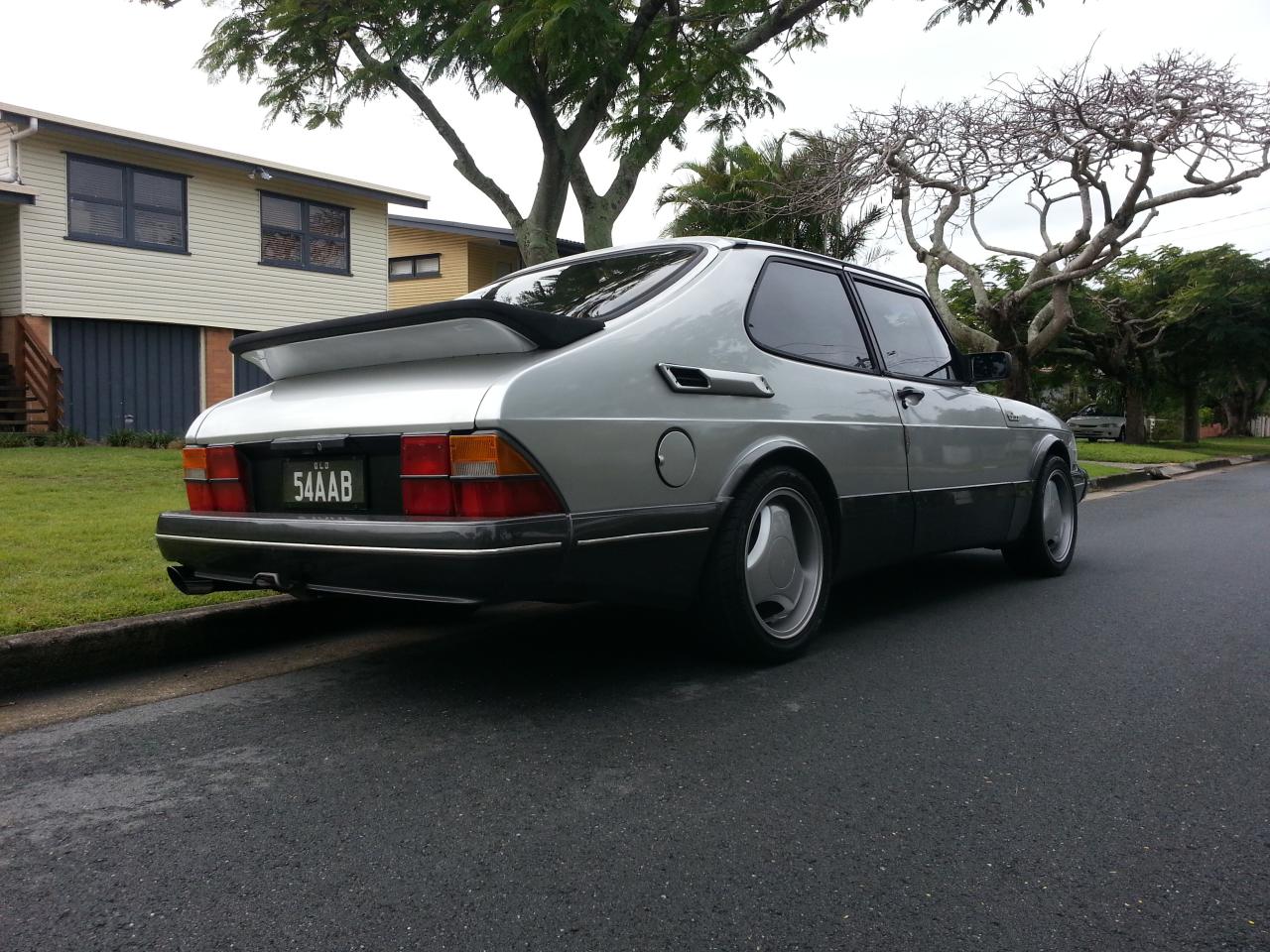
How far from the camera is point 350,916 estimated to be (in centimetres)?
→ 200

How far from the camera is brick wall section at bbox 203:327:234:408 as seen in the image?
18.2 metres

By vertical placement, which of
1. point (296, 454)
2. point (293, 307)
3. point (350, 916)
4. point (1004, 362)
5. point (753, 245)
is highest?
point (293, 307)

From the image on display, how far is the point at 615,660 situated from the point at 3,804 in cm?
203

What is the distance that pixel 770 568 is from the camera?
3.80 metres

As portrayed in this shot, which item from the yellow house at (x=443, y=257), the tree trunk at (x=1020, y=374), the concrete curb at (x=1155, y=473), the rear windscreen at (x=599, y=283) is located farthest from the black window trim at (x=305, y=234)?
the rear windscreen at (x=599, y=283)

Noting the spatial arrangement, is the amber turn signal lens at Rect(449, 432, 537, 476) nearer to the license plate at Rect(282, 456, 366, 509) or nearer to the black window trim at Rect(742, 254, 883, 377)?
the license plate at Rect(282, 456, 366, 509)

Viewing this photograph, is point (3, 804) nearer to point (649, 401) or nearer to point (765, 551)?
point (649, 401)

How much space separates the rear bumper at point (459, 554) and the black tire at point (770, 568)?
13 cm

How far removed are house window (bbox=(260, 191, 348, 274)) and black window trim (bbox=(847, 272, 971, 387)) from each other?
16.3 meters

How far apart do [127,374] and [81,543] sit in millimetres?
12805

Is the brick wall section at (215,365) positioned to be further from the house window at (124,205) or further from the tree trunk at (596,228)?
the tree trunk at (596,228)

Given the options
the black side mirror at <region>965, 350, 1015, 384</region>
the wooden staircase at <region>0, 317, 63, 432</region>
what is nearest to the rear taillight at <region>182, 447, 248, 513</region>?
the black side mirror at <region>965, 350, 1015, 384</region>

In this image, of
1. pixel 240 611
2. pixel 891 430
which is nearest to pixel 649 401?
pixel 891 430

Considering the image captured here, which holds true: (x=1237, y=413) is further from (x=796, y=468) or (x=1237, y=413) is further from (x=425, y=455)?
(x=425, y=455)
